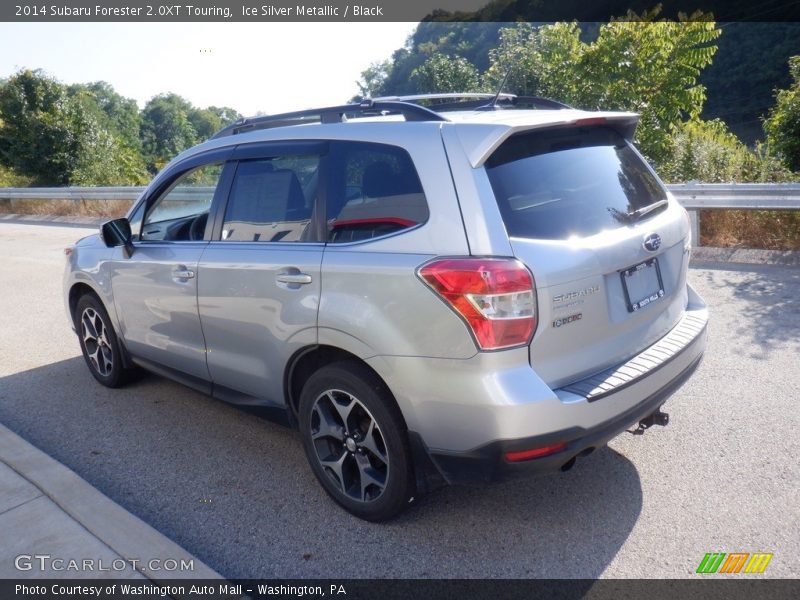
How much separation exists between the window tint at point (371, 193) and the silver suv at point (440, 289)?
0.03ft

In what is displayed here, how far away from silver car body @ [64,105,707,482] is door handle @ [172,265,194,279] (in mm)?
423

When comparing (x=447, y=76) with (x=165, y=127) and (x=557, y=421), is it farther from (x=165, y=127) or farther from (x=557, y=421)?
(x=165, y=127)

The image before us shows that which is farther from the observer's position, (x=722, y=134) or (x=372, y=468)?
(x=722, y=134)

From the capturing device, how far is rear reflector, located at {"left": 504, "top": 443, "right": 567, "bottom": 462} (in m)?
2.85

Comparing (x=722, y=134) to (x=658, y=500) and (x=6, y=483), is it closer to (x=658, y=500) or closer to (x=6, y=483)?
(x=658, y=500)

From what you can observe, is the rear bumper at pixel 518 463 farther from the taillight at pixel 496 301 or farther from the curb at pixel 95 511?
the curb at pixel 95 511

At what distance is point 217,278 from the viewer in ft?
13.2

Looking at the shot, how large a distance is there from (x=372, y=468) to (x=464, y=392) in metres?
0.77

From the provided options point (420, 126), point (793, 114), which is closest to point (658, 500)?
point (420, 126)

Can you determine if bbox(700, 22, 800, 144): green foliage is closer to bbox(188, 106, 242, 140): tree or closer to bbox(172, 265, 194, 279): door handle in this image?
bbox(172, 265, 194, 279): door handle

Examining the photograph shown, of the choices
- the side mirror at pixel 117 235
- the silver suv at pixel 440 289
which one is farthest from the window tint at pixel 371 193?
the side mirror at pixel 117 235

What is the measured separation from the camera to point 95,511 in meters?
3.56

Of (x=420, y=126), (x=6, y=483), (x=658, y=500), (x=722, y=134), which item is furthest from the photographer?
(x=722, y=134)

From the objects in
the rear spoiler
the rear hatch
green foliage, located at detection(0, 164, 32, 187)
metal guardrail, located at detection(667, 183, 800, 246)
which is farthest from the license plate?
green foliage, located at detection(0, 164, 32, 187)
